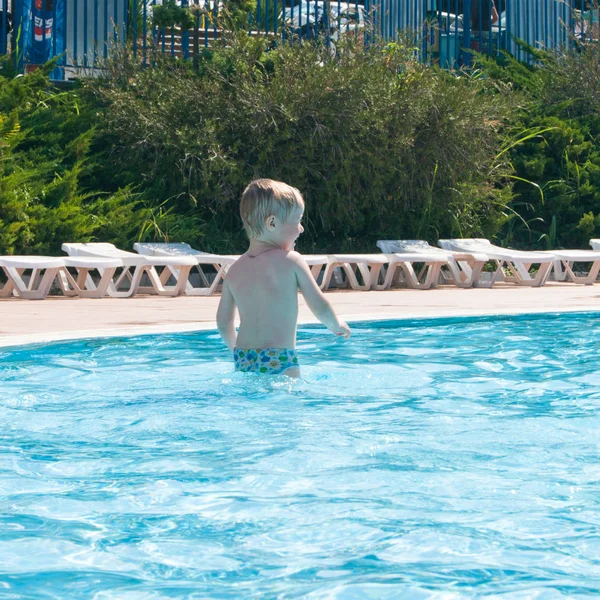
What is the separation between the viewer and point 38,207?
11.5m

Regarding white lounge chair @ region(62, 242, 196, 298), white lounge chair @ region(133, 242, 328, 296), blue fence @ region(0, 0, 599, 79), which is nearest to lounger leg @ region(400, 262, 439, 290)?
white lounge chair @ region(133, 242, 328, 296)

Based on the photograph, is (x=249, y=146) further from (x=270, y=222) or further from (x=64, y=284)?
(x=270, y=222)

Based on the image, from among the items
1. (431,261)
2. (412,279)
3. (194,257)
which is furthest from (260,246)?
(412,279)

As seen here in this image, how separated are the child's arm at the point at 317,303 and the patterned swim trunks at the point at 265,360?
0.34 metres

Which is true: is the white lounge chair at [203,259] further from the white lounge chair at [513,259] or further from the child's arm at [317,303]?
the child's arm at [317,303]

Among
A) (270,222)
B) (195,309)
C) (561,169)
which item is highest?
(561,169)

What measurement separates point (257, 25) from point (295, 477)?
11712mm

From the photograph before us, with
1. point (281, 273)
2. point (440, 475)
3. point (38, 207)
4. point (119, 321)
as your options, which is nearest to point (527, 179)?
point (38, 207)

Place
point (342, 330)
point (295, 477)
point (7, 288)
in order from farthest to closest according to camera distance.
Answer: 1. point (7, 288)
2. point (342, 330)
3. point (295, 477)

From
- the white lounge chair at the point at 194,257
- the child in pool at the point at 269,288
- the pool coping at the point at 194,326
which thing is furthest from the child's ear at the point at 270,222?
the white lounge chair at the point at 194,257

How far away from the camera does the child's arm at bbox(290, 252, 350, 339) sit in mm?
4965

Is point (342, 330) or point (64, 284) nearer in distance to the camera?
point (342, 330)

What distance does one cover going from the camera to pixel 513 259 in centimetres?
1243

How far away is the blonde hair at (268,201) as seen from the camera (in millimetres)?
4836
